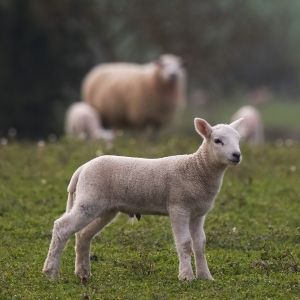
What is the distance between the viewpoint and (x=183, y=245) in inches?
231

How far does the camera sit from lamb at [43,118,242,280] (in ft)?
19.4

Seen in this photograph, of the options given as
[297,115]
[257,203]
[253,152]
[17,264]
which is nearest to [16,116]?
[253,152]

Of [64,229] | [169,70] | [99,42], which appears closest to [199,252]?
[64,229]

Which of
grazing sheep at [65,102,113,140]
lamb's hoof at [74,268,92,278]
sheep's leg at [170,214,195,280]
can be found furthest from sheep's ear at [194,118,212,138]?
grazing sheep at [65,102,113,140]

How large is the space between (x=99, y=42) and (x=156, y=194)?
2277cm

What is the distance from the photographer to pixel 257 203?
8797 millimetres

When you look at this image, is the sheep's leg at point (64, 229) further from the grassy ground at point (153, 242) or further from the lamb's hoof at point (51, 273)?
the grassy ground at point (153, 242)

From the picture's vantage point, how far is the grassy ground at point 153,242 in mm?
5652

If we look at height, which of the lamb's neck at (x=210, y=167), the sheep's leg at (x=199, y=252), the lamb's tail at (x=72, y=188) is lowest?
the sheep's leg at (x=199, y=252)

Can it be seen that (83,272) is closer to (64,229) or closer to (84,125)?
(64,229)

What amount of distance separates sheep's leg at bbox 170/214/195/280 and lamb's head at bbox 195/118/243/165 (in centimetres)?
55

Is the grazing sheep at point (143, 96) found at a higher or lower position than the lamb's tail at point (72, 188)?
lower

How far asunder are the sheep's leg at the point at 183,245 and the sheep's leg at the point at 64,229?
624 mm

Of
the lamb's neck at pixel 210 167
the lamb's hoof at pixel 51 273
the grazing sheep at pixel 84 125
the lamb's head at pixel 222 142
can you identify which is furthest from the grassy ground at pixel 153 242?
the grazing sheep at pixel 84 125
